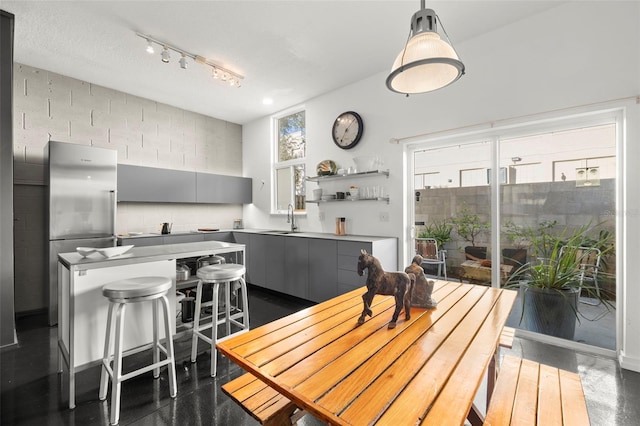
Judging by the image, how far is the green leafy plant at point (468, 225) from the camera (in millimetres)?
3121

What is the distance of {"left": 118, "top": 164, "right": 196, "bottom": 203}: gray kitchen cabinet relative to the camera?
13.5 feet

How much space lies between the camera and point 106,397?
1943 millimetres

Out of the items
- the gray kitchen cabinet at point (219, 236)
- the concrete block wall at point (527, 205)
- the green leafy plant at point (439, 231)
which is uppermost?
the concrete block wall at point (527, 205)

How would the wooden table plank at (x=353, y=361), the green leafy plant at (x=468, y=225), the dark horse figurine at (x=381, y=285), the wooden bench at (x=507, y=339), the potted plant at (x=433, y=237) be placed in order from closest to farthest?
the wooden table plank at (x=353, y=361) < the dark horse figurine at (x=381, y=285) < the wooden bench at (x=507, y=339) < the green leafy plant at (x=468, y=225) < the potted plant at (x=433, y=237)

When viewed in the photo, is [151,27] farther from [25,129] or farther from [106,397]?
[106,397]

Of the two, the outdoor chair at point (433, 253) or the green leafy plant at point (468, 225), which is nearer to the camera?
the green leafy plant at point (468, 225)

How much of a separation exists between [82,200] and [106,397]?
254cm

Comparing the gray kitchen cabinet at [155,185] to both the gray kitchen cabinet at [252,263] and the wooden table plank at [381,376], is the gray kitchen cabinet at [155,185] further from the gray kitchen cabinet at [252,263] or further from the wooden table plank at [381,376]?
the wooden table plank at [381,376]

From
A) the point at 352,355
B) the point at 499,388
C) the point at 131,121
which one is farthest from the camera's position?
the point at 131,121

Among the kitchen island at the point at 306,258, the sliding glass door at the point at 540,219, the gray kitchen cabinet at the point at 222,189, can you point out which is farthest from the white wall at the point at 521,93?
the gray kitchen cabinet at the point at 222,189

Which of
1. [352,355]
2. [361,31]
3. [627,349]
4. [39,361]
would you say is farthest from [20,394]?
[627,349]

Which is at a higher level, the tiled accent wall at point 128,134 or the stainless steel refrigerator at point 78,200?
the tiled accent wall at point 128,134

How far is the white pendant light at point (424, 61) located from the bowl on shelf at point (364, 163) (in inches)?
84.8

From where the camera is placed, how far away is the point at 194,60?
3.45 m
